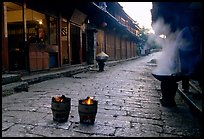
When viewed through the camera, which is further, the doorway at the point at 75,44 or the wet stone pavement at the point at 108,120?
the doorway at the point at 75,44

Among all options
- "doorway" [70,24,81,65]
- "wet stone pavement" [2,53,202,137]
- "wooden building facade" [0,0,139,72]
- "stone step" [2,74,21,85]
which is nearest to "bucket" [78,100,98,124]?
"wet stone pavement" [2,53,202,137]

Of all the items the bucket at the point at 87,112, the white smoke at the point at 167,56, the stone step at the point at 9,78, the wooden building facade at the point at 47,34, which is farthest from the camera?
the wooden building facade at the point at 47,34

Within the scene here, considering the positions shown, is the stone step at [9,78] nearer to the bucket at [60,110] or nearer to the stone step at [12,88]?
the stone step at [12,88]

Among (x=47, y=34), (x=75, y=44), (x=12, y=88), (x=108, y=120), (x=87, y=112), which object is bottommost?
(x=108, y=120)

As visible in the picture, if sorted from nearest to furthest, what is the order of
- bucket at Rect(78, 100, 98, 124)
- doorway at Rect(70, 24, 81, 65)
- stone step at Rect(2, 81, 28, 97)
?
bucket at Rect(78, 100, 98, 124) → stone step at Rect(2, 81, 28, 97) → doorway at Rect(70, 24, 81, 65)

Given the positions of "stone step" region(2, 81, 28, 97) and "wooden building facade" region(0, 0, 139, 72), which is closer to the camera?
"stone step" region(2, 81, 28, 97)

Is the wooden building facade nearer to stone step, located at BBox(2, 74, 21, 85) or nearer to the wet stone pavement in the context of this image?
stone step, located at BBox(2, 74, 21, 85)

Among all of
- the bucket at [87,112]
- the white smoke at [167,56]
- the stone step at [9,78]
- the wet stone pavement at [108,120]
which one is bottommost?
the wet stone pavement at [108,120]

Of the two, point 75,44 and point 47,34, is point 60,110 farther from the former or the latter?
point 75,44

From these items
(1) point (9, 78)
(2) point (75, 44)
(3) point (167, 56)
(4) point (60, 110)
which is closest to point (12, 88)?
(1) point (9, 78)

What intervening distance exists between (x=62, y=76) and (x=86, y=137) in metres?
7.76

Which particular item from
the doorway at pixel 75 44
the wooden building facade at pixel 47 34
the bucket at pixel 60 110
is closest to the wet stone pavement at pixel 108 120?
the bucket at pixel 60 110

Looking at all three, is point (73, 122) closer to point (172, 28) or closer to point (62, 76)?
point (172, 28)

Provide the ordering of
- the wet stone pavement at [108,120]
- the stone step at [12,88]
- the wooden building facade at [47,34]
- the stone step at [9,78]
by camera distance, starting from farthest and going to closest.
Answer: the wooden building facade at [47,34], the stone step at [9,78], the stone step at [12,88], the wet stone pavement at [108,120]
